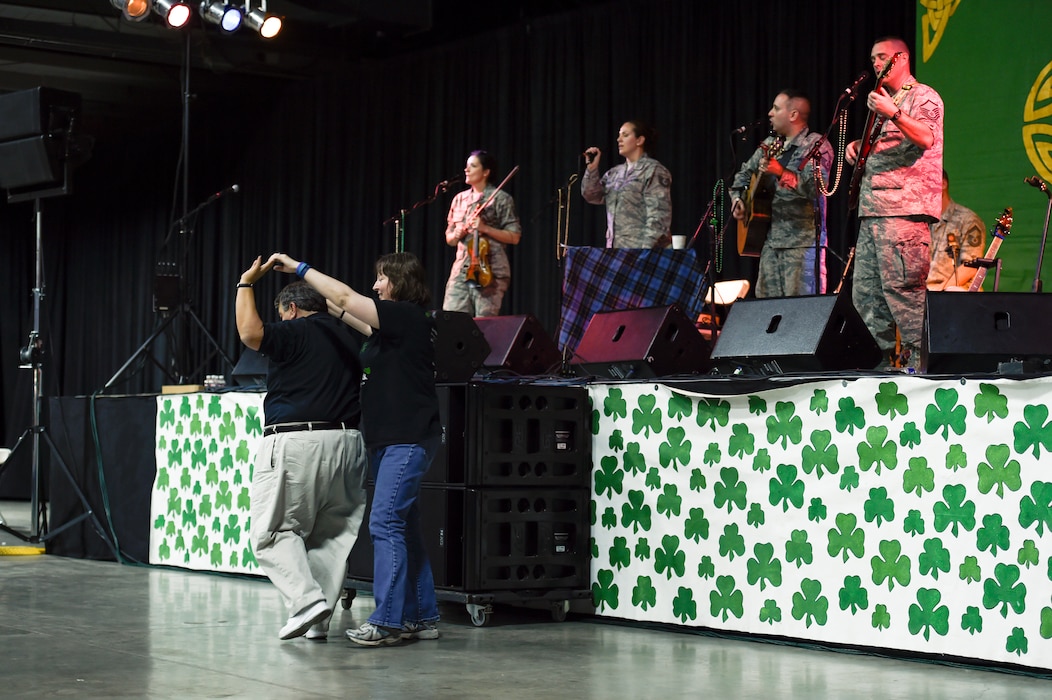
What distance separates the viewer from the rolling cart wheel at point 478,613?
16.8 ft

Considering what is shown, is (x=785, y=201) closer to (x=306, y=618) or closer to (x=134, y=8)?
(x=306, y=618)

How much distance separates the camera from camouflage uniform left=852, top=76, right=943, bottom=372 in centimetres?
547

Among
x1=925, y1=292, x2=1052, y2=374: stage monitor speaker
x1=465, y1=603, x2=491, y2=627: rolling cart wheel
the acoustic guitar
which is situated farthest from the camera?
the acoustic guitar

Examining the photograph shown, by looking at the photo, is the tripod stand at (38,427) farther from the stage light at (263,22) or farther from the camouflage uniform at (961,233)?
the camouflage uniform at (961,233)

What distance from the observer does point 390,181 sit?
1175 centimetres

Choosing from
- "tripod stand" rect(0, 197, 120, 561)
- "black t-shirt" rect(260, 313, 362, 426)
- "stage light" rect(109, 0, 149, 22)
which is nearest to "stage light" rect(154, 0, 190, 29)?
"stage light" rect(109, 0, 149, 22)

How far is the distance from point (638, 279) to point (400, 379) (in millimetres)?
2296

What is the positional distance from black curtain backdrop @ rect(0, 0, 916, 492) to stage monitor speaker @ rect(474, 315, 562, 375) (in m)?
0.91

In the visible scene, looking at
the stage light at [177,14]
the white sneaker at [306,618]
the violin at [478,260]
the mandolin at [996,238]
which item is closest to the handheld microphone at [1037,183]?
the mandolin at [996,238]

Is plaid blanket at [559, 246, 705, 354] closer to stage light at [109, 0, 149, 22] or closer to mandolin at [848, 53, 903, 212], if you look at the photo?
mandolin at [848, 53, 903, 212]

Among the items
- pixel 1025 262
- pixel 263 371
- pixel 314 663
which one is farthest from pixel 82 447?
pixel 1025 262

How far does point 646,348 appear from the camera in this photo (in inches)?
215

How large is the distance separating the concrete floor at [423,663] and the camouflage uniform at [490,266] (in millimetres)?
2371

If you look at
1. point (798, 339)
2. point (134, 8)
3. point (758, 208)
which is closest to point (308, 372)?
point (798, 339)
